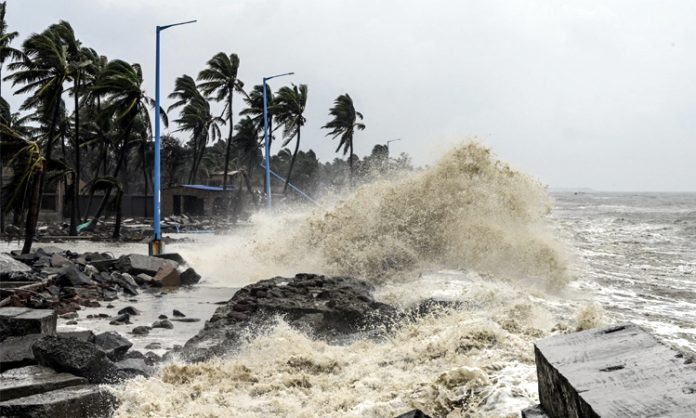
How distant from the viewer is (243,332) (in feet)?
25.2

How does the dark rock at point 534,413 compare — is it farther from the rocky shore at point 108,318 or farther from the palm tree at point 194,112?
the palm tree at point 194,112

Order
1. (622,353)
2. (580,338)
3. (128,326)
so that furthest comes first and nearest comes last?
(128,326) < (580,338) < (622,353)

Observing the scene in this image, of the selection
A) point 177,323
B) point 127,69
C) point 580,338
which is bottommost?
point 177,323

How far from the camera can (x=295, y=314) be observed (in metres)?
8.59

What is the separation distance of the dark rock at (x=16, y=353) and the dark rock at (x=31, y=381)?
1.21 feet

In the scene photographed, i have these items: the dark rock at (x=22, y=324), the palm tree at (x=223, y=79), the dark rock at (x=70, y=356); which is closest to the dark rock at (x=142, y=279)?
the dark rock at (x=22, y=324)

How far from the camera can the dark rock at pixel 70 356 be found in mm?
5254

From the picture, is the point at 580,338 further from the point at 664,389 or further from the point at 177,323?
the point at 177,323

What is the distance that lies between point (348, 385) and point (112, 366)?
2023 millimetres

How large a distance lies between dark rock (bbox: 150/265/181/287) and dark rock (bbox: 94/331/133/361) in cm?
658

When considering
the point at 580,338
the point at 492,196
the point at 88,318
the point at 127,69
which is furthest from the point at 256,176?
the point at 580,338

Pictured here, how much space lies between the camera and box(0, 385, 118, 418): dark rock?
4.40 meters

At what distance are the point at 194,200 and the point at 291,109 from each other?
10.9 m

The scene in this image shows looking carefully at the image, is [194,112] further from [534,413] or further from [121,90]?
[534,413]
